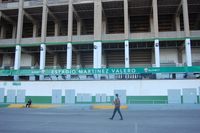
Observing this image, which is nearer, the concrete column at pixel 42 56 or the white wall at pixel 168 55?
the concrete column at pixel 42 56

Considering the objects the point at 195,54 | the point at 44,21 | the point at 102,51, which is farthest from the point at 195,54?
the point at 44,21

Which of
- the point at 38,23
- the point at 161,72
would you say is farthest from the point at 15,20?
the point at 161,72

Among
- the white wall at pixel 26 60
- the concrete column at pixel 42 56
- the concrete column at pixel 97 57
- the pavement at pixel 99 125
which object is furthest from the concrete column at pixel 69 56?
the pavement at pixel 99 125

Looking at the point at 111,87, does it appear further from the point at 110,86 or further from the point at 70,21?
the point at 70,21

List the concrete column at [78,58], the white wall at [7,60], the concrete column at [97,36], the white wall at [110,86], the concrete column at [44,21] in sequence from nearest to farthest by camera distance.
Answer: the white wall at [110,86] < the concrete column at [97,36] < the concrete column at [44,21] < the concrete column at [78,58] < the white wall at [7,60]

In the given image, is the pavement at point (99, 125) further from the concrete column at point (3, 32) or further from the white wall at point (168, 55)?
the concrete column at point (3, 32)

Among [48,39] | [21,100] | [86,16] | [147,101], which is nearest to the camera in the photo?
[147,101]

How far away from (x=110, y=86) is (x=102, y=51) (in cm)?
1284

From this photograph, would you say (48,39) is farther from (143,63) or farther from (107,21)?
(143,63)

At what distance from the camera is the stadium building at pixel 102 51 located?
27.0m

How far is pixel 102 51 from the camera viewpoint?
38.5 meters

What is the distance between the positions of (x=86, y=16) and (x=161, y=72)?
19874 mm

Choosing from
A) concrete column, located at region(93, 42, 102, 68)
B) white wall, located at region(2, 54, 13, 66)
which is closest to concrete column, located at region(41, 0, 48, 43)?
concrete column, located at region(93, 42, 102, 68)

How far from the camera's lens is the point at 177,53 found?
37.5 meters
